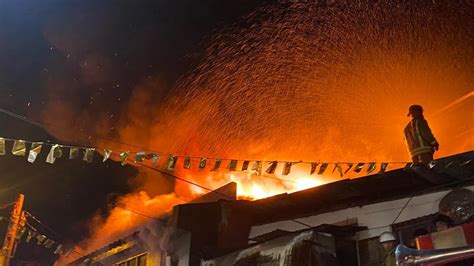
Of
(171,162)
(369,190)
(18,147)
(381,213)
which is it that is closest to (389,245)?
(381,213)

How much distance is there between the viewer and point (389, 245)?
8898mm

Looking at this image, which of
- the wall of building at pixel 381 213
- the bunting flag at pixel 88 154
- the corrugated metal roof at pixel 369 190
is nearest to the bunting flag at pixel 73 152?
the bunting flag at pixel 88 154

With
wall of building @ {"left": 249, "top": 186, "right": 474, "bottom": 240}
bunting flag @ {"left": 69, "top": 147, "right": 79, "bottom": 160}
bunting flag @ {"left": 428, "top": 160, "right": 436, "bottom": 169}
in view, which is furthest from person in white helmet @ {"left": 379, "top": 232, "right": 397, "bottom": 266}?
bunting flag @ {"left": 69, "top": 147, "right": 79, "bottom": 160}

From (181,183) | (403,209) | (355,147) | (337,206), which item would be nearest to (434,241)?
(403,209)

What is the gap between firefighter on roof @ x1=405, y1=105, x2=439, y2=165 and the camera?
9.41 metres

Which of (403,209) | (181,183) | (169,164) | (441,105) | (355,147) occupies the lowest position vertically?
(403,209)

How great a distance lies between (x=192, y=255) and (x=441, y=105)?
12520 mm

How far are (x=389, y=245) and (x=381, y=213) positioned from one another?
3.20ft

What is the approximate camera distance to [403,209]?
9.45 metres

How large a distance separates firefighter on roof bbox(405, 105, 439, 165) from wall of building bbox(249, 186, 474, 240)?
2.68 feet

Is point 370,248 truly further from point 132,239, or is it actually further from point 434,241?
point 132,239

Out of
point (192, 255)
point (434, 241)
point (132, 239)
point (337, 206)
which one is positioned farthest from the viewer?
point (132, 239)

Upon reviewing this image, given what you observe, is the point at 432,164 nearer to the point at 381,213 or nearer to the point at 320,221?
the point at 381,213

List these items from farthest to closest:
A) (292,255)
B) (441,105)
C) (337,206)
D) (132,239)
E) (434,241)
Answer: (441,105) → (132,239) → (337,206) → (292,255) → (434,241)
